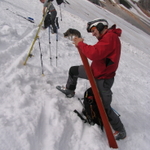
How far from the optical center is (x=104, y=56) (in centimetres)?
249

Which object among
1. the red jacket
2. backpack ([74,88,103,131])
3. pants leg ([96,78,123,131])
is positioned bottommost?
backpack ([74,88,103,131])

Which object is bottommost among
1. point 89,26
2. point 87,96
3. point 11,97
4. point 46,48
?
point 46,48

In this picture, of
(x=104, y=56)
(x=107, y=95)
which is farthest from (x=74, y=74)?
(x=104, y=56)

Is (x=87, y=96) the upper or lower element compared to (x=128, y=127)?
upper

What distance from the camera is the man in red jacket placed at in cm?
244

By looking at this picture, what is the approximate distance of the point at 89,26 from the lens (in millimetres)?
2721

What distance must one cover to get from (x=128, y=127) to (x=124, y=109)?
26.2 inches

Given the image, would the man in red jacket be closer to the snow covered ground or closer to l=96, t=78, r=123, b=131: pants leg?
l=96, t=78, r=123, b=131: pants leg

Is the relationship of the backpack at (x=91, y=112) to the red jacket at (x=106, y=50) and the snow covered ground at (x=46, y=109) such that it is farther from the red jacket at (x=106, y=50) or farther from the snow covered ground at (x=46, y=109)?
the red jacket at (x=106, y=50)

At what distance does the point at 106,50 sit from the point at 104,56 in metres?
0.11

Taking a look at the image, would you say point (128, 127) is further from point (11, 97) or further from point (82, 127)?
point (11, 97)

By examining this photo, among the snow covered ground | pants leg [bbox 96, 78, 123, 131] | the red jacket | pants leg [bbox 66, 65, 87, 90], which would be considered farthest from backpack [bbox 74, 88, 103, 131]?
the red jacket

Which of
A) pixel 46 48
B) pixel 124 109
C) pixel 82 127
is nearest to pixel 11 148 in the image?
pixel 82 127

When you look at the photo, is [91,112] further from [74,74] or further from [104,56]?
[104,56]
